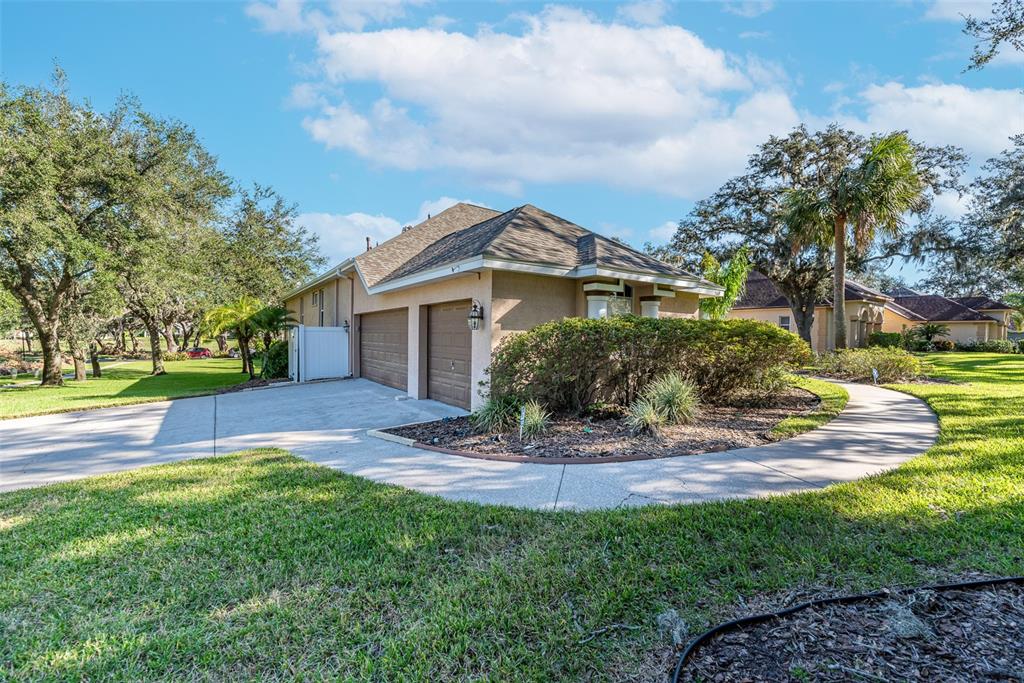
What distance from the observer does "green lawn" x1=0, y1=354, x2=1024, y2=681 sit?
246 cm

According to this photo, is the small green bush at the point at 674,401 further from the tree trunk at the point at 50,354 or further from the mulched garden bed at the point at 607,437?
the tree trunk at the point at 50,354

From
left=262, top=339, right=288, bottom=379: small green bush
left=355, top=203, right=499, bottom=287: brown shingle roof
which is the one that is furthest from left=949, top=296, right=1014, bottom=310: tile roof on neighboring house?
left=262, top=339, right=288, bottom=379: small green bush

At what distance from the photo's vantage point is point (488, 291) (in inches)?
338

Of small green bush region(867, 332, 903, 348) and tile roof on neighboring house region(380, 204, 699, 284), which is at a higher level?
tile roof on neighboring house region(380, 204, 699, 284)

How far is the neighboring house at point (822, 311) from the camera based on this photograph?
1053 inches

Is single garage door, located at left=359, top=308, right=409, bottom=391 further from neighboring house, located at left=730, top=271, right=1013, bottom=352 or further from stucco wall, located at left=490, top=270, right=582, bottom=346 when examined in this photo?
neighboring house, located at left=730, top=271, right=1013, bottom=352

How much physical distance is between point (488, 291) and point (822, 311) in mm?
25580

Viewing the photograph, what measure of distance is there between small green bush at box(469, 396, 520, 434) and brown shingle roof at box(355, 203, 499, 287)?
6320 millimetres

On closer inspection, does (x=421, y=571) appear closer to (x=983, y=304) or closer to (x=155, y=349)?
(x=155, y=349)

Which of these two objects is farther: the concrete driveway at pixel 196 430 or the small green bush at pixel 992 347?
the small green bush at pixel 992 347

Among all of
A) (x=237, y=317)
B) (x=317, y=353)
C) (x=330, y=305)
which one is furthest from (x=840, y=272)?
(x=237, y=317)

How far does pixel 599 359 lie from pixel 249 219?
2340 centimetres

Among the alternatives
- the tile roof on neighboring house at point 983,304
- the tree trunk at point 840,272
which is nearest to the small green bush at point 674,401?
the tree trunk at point 840,272

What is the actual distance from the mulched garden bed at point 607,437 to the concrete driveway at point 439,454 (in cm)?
39
